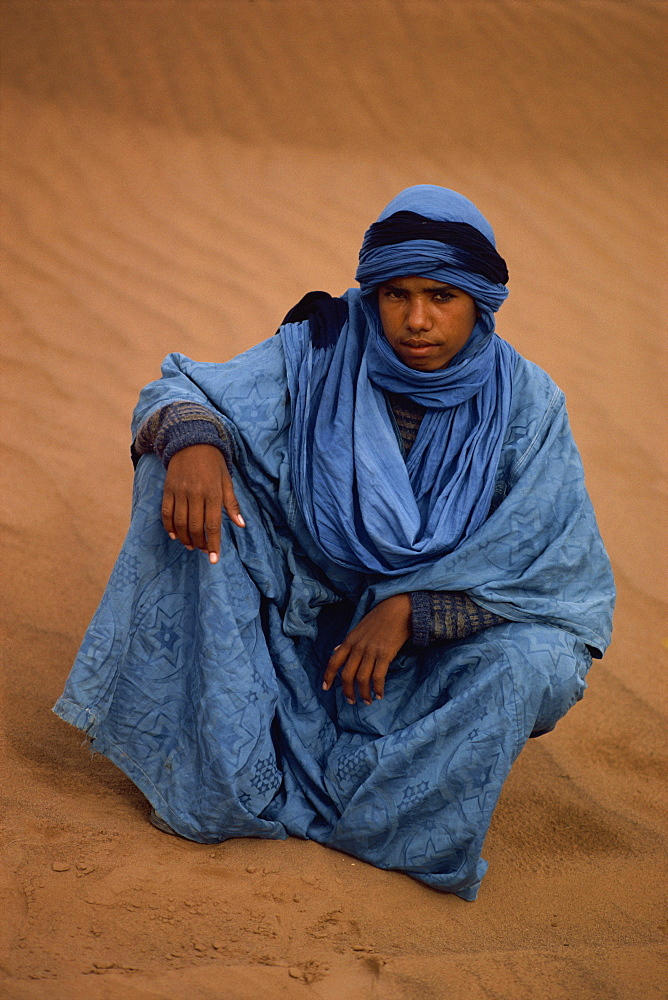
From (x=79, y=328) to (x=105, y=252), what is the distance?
1.11 meters

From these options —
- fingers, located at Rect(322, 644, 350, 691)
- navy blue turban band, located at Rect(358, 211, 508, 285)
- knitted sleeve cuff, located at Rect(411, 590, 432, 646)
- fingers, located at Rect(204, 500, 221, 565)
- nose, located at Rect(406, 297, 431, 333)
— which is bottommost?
fingers, located at Rect(322, 644, 350, 691)

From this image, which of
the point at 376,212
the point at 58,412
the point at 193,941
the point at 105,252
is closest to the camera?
the point at 193,941

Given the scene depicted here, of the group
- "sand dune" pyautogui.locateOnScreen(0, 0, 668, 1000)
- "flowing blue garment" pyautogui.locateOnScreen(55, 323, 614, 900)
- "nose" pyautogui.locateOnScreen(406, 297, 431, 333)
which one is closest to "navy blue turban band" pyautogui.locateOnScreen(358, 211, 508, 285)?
"nose" pyautogui.locateOnScreen(406, 297, 431, 333)

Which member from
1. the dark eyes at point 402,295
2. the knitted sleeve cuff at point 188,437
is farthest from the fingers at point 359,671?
the dark eyes at point 402,295

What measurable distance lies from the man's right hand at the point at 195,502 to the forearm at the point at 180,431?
0.09 ft

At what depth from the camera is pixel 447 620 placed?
8.76 feet

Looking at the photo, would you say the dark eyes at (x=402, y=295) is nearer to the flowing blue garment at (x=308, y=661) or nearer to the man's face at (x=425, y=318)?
the man's face at (x=425, y=318)

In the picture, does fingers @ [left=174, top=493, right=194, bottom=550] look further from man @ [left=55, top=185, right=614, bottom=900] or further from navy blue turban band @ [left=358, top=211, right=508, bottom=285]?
navy blue turban band @ [left=358, top=211, right=508, bottom=285]

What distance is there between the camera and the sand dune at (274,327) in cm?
230

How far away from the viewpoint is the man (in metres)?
2.59

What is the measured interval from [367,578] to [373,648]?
0.30m

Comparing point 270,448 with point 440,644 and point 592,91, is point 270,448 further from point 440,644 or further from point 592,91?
point 592,91

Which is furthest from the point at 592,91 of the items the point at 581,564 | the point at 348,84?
the point at 581,564

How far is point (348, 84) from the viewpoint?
9.88 m
